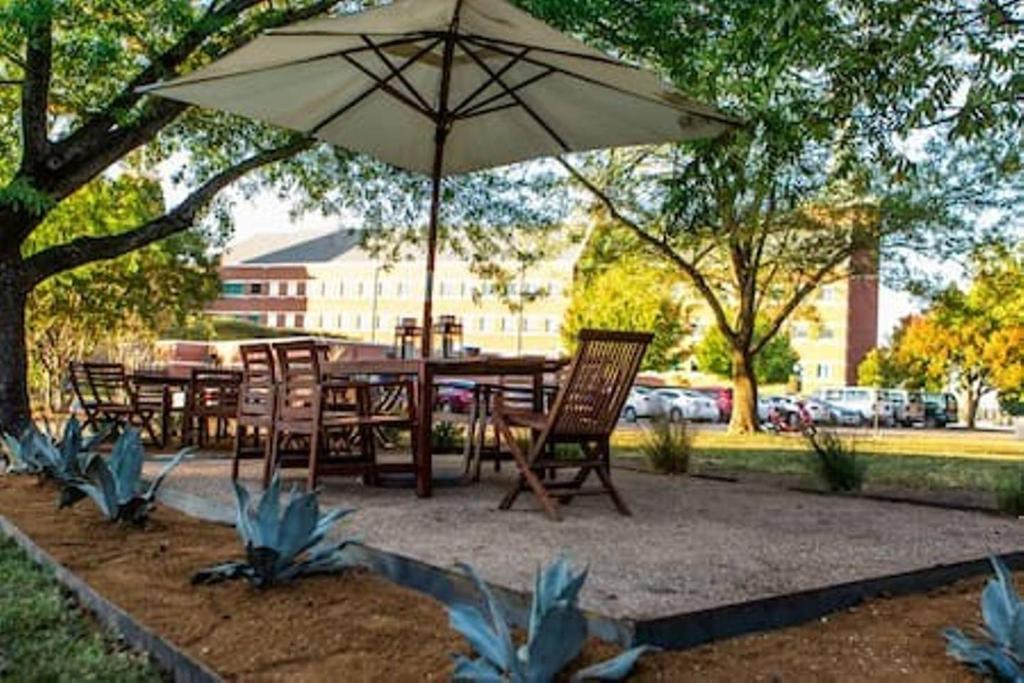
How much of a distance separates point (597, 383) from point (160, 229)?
627 centimetres

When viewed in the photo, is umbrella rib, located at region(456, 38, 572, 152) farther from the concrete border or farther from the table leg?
the concrete border

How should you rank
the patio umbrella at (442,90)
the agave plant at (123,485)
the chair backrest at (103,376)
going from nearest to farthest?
the agave plant at (123,485)
the patio umbrella at (442,90)
the chair backrest at (103,376)

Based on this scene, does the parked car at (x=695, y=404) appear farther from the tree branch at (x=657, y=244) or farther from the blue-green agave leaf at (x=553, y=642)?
the blue-green agave leaf at (x=553, y=642)

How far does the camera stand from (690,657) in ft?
8.84

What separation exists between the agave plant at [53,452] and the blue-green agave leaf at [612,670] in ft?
12.5

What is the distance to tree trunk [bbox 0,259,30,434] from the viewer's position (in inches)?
344

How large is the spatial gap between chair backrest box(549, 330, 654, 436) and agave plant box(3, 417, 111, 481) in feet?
9.06

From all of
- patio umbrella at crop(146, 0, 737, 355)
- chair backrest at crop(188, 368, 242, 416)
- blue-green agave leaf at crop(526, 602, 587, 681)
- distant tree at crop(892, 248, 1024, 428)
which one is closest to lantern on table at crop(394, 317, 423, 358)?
patio umbrella at crop(146, 0, 737, 355)

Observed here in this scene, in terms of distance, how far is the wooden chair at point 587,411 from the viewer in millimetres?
4691

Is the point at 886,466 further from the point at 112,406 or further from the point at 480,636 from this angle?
the point at 480,636

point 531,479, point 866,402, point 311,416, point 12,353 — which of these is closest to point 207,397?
point 12,353

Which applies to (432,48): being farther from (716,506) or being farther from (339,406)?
(716,506)

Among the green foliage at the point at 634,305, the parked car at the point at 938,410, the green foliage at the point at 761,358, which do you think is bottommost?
the parked car at the point at 938,410

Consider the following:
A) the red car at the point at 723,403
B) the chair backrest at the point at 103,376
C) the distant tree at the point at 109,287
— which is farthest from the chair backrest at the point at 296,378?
the red car at the point at 723,403
